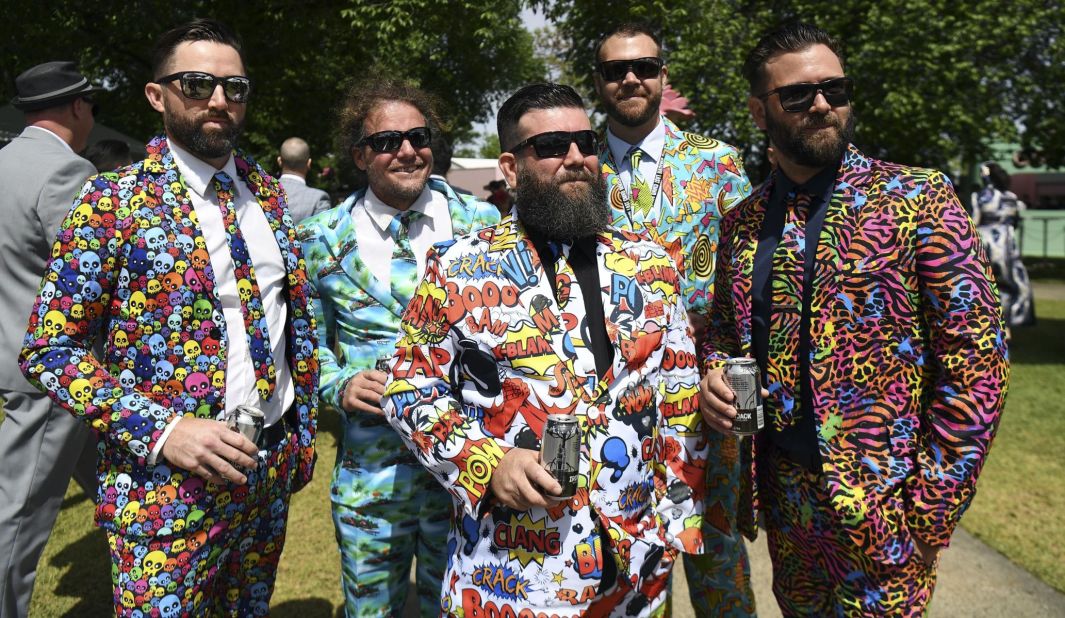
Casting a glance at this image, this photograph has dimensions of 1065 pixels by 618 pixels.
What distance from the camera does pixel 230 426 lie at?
202 cm

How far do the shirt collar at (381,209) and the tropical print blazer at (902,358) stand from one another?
1510mm

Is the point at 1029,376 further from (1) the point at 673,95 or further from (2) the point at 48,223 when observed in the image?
(2) the point at 48,223

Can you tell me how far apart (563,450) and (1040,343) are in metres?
12.2

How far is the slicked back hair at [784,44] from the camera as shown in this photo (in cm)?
231

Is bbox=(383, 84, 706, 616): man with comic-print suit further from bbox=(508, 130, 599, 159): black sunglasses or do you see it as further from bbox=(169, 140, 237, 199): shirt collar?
bbox=(169, 140, 237, 199): shirt collar

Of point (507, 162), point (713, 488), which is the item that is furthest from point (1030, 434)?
point (507, 162)

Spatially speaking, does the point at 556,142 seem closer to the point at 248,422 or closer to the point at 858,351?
the point at 858,351

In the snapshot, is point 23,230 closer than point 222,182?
No

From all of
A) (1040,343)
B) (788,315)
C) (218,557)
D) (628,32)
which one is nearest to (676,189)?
(628,32)

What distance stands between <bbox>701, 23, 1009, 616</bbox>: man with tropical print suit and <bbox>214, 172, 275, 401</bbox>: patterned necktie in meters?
1.34

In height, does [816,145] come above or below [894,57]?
above

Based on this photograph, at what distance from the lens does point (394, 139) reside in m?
2.84

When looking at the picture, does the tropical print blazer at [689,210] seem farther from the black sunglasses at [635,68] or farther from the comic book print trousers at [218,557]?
the comic book print trousers at [218,557]

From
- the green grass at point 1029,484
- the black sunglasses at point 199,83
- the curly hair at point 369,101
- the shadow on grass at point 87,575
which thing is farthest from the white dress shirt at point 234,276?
the green grass at point 1029,484
